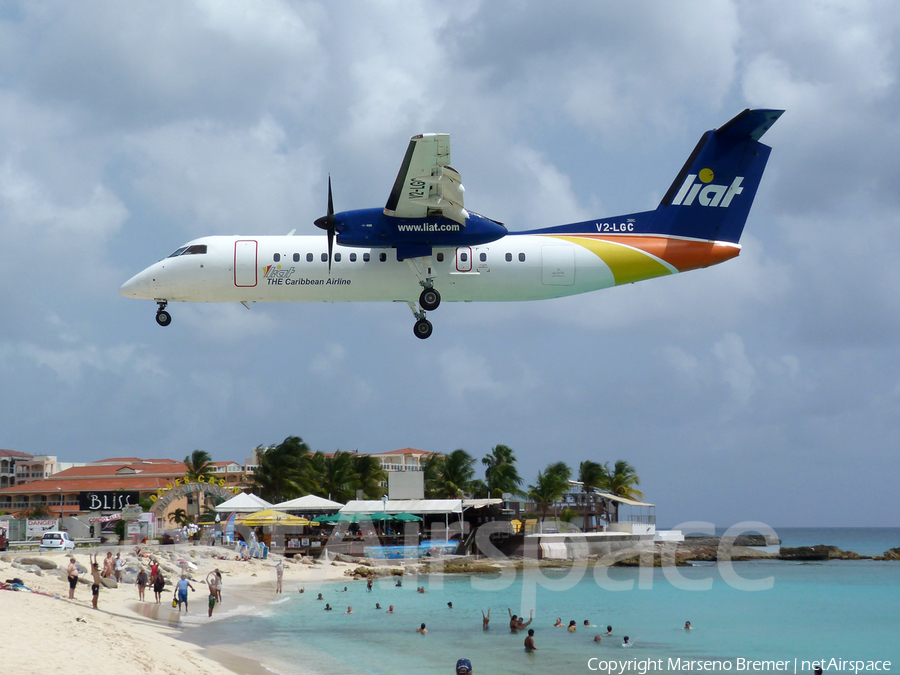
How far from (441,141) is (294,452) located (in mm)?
48414

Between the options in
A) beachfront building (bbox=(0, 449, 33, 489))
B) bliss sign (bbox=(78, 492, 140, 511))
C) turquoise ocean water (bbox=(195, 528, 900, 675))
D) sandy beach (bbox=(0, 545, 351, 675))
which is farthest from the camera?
beachfront building (bbox=(0, 449, 33, 489))

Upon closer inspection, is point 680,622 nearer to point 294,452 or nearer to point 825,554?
point 294,452

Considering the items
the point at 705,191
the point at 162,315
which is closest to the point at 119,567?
the point at 162,315

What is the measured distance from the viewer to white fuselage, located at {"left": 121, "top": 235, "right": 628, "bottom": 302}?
71.8 feet

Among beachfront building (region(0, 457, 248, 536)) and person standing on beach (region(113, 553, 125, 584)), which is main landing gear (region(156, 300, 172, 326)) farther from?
beachfront building (region(0, 457, 248, 536))

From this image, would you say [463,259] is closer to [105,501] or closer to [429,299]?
[429,299]

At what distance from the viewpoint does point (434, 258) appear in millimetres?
21875

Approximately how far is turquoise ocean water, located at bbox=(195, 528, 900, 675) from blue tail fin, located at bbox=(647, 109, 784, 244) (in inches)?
542

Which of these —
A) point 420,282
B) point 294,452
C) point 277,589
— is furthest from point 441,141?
point 294,452

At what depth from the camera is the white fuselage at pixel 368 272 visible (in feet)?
71.8

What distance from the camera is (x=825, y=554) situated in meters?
83.1

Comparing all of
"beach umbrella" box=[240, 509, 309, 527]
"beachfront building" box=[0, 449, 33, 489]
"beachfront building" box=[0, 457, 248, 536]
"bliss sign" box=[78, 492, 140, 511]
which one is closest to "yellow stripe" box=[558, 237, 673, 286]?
"beach umbrella" box=[240, 509, 309, 527]

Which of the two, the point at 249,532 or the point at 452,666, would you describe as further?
the point at 249,532

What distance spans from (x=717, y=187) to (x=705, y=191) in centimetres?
37
